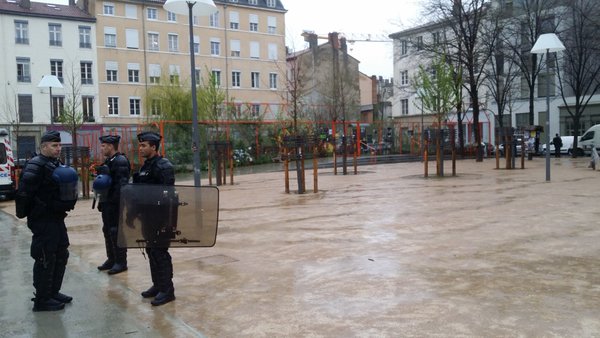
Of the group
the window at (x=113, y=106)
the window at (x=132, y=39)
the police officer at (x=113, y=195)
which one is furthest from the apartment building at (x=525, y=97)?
the police officer at (x=113, y=195)

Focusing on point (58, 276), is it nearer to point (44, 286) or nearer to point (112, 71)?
point (44, 286)

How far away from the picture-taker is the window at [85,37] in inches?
1900

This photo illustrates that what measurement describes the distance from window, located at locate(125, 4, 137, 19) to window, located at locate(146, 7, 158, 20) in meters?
1.25

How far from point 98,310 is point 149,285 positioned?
91 cm

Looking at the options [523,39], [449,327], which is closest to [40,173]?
[449,327]

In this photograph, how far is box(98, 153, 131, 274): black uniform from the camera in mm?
6516

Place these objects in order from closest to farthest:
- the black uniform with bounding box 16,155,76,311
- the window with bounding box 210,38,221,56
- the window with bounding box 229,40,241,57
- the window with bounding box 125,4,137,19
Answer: the black uniform with bounding box 16,155,76,311, the window with bounding box 125,4,137,19, the window with bounding box 210,38,221,56, the window with bounding box 229,40,241,57

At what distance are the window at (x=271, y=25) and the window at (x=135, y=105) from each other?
16165mm

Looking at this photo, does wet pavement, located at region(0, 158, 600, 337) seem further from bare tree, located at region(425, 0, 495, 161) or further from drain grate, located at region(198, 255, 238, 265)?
bare tree, located at region(425, 0, 495, 161)

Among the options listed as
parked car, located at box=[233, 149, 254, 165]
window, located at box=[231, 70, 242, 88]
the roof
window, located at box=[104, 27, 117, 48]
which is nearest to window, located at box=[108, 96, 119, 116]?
window, located at box=[104, 27, 117, 48]

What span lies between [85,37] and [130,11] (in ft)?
15.5

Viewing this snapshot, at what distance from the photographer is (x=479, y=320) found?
4.52 metres

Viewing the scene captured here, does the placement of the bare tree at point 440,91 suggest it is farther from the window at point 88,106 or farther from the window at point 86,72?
the window at point 86,72

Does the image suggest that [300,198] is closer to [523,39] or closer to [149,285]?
[149,285]
